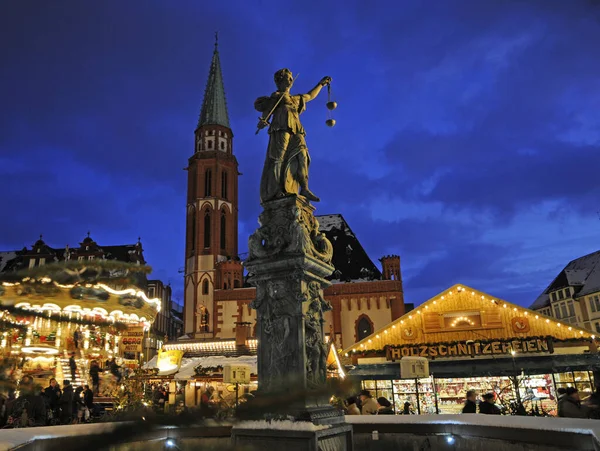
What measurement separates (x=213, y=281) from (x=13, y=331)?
40949mm

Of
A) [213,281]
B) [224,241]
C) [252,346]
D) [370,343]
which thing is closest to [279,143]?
[370,343]

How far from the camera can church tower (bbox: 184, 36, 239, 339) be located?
1630 inches

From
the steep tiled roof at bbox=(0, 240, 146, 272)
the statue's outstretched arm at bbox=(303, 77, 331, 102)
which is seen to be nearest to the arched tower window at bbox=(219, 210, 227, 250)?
the steep tiled roof at bbox=(0, 240, 146, 272)

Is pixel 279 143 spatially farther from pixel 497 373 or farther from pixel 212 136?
pixel 212 136

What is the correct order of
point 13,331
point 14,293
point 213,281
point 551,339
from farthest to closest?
point 213,281 < point 551,339 < point 13,331 < point 14,293

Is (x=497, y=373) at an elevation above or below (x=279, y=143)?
below

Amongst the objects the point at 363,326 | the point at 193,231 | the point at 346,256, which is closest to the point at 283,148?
the point at 363,326

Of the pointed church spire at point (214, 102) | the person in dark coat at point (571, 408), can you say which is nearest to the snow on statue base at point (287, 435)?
the person in dark coat at point (571, 408)

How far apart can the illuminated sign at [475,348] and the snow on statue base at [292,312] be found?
531 inches

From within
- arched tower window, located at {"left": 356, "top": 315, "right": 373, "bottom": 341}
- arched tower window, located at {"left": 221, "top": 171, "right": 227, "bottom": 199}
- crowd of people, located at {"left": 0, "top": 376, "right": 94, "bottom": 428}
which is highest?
arched tower window, located at {"left": 221, "top": 171, "right": 227, "bottom": 199}

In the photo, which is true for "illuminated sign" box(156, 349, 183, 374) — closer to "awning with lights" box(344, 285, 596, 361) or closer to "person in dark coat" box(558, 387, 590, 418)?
"awning with lights" box(344, 285, 596, 361)

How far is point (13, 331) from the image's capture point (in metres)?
1.84

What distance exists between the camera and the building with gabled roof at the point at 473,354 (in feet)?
52.6

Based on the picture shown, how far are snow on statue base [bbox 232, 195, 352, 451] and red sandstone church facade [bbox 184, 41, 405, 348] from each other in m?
21.9
